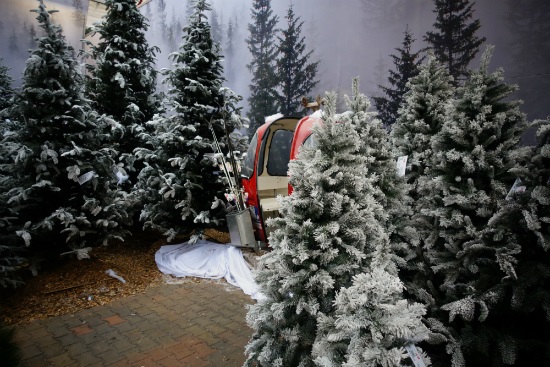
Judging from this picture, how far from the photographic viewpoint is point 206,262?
5703 mm

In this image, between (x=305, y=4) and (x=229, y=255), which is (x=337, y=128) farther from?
(x=305, y=4)

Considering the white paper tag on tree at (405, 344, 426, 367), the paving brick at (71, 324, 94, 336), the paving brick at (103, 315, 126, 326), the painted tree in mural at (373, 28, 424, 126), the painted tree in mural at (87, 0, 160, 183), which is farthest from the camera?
Result: the painted tree in mural at (87, 0, 160, 183)

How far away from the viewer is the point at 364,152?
315cm

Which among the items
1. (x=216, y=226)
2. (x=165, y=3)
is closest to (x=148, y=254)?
(x=216, y=226)

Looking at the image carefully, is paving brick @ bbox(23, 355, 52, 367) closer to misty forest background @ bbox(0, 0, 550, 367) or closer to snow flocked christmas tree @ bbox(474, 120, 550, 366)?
misty forest background @ bbox(0, 0, 550, 367)

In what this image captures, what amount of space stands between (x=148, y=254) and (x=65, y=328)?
7.84ft

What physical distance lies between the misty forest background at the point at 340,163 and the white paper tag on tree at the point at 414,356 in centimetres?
2

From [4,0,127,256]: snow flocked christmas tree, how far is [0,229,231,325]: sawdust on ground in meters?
0.42

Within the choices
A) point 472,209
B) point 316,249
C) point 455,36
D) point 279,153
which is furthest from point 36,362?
point 455,36

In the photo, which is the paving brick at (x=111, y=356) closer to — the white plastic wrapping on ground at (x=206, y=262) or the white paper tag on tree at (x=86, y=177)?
the white plastic wrapping on ground at (x=206, y=262)

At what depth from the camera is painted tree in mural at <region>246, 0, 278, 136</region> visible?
9438mm

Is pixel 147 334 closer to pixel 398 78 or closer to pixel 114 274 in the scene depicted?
pixel 114 274

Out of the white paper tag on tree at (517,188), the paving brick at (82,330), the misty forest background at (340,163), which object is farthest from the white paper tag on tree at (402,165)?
the paving brick at (82,330)

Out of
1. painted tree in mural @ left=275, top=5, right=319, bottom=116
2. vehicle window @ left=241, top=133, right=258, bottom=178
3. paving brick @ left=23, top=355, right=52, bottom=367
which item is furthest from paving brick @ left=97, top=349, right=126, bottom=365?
painted tree in mural @ left=275, top=5, right=319, bottom=116
